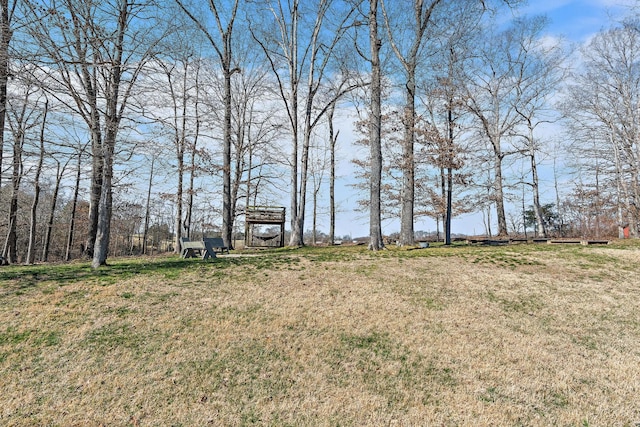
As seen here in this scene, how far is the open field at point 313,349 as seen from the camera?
346 cm

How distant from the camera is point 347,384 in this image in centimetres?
389

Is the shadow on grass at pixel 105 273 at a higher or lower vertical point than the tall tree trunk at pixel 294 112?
lower

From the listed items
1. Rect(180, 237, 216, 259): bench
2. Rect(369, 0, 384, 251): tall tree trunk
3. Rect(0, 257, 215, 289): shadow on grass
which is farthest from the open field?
Rect(369, 0, 384, 251): tall tree trunk

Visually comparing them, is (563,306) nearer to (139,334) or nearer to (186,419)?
(186,419)

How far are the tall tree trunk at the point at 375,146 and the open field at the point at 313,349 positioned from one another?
364 cm

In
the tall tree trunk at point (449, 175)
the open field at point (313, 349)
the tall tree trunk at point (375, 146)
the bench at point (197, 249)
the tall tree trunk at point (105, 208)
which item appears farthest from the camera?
the tall tree trunk at point (449, 175)

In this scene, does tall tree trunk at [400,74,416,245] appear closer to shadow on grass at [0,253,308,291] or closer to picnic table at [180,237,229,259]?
shadow on grass at [0,253,308,291]

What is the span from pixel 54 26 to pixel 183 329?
18.1ft

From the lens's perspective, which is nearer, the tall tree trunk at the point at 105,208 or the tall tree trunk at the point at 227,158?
the tall tree trunk at the point at 105,208

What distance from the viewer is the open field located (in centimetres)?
346

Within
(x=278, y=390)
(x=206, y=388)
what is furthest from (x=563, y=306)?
(x=206, y=388)

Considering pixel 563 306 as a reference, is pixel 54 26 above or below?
above

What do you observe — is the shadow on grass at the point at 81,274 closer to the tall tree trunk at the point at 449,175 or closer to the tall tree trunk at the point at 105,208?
the tall tree trunk at the point at 105,208

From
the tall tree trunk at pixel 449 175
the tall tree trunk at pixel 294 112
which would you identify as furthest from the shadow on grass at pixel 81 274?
the tall tree trunk at pixel 449 175
